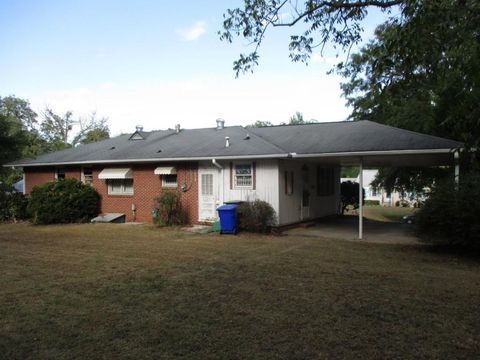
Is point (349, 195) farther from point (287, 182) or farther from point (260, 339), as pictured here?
point (260, 339)

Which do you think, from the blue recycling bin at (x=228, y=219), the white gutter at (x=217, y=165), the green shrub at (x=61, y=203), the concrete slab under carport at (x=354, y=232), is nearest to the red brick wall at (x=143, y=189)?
the green shrub at (x=61, y=203)

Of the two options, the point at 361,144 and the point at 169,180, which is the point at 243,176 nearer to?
the point at 169,180

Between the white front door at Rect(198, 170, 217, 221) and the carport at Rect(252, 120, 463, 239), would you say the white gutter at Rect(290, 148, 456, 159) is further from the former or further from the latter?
the white front door at Rect(198, 170, 217, 221)

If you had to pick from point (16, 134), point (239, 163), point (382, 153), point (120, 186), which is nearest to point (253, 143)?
point (239, 163)

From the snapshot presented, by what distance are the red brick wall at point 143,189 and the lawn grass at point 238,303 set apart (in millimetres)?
5320

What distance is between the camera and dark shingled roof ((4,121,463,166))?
12406 millimetres

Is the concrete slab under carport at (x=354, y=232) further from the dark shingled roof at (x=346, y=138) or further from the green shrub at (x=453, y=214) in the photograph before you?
the dark shingled roof at (x=346, y=138)

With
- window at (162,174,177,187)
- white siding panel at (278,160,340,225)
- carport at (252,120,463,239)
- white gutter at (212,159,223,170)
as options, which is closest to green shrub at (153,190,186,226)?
window at (162,174,177,187)

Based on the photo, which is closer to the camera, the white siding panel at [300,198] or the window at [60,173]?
the white siding panel at [300,198]

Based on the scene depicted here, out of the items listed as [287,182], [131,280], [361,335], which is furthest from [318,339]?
[287,182]

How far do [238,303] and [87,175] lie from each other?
14935mm

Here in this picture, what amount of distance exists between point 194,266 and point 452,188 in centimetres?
618

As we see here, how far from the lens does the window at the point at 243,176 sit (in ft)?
47.1

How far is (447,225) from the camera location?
943 cm
